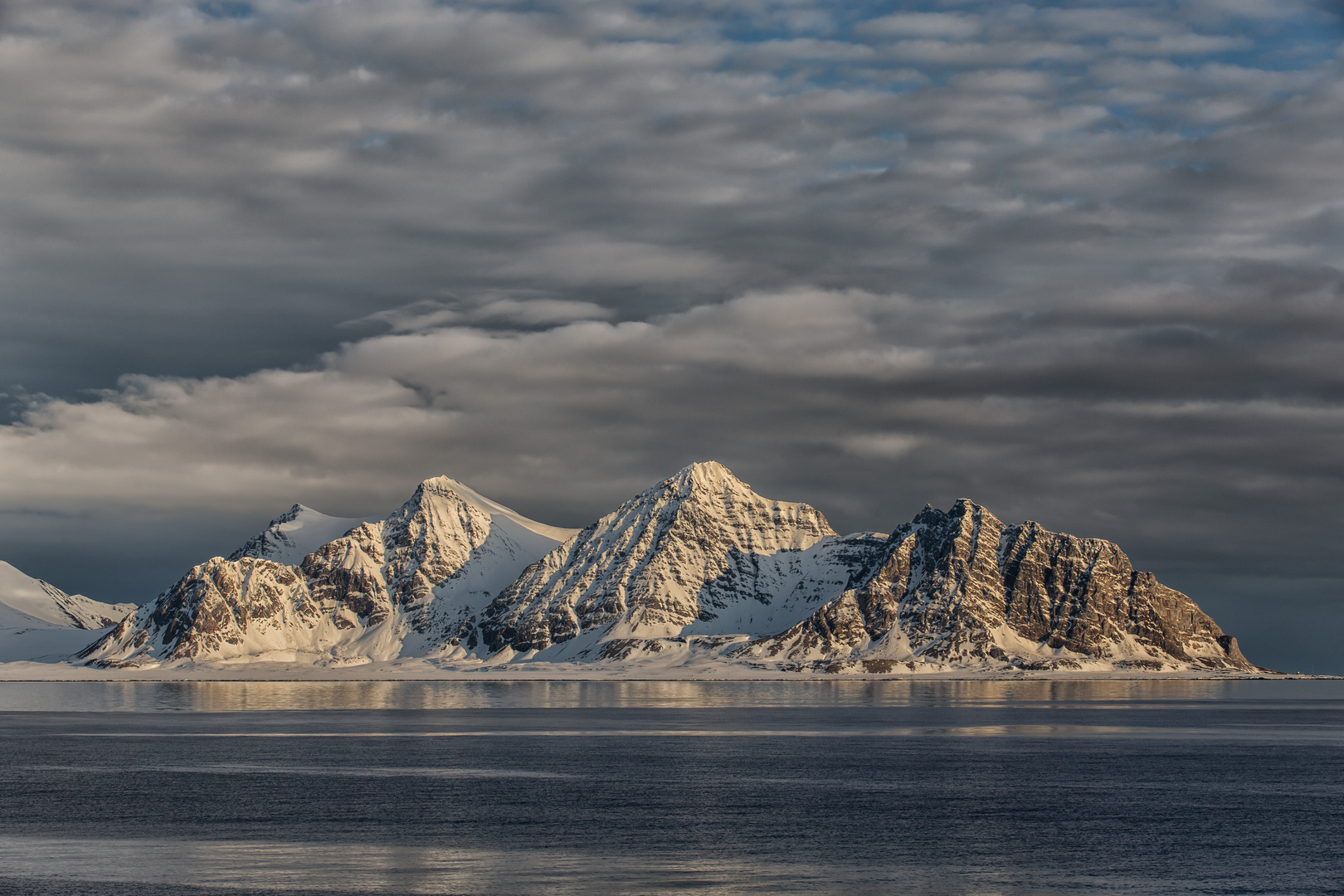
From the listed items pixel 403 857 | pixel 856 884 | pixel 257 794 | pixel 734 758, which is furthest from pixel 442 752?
pixel 856 884

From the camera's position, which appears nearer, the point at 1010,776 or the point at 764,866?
the point at 764,866

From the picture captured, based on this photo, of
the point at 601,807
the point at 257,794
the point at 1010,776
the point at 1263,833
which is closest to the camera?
the point at 1263,833

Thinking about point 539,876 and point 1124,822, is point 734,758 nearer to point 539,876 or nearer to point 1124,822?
point 1124,822

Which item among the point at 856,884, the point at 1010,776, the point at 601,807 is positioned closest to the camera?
the point at 856,884

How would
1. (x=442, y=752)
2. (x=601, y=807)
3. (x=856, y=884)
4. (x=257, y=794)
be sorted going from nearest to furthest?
(x=856, y=884)
(x=601, y=807)
(x=257, y=794)
(x=442, y=752)

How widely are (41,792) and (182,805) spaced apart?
19.6 metres

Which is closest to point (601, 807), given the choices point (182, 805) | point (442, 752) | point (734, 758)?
point (182, 805)

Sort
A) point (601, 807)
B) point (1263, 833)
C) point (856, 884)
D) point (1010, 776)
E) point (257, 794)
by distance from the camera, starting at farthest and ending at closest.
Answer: point (1010, 776), point (257, 794), point (601, 807), point (1263, 833), point (856, 884)

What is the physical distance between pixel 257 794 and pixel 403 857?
4030 cm

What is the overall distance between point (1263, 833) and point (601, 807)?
53447 millimetres

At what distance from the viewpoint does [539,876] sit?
83938 mm

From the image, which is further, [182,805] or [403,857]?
[182,805]

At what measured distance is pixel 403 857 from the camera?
90.6 metres

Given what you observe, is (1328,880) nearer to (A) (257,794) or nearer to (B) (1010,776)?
(B) (1010,776)
